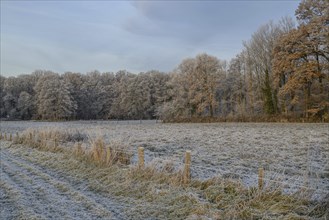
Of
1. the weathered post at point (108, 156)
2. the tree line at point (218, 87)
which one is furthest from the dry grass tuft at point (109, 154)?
the tree line at point (218, 87)

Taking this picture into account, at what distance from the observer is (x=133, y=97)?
63.4m

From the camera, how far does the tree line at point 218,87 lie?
29.7 metres

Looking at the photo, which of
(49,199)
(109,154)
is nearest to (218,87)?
(109,154)

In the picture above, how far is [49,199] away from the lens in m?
6.40

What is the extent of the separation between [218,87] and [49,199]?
→ 40321 mm

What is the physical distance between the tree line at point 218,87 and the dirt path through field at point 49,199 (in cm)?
2727

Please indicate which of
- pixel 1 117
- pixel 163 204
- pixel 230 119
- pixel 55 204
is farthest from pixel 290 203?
pixel 1 117

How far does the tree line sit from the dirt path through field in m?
27.3

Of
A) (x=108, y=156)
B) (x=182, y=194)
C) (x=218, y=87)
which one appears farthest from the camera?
(x=218, y=87)

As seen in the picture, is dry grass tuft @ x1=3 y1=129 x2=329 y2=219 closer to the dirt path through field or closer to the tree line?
the dirt path through field

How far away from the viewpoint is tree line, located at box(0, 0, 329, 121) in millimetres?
29656

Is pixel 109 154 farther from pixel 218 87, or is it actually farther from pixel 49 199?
pixel 218 87

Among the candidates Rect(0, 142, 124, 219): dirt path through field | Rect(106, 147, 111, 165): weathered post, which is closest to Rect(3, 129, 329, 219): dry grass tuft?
Rect(106, 147, 111, 165): weathered post

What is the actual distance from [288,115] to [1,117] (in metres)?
64.3
